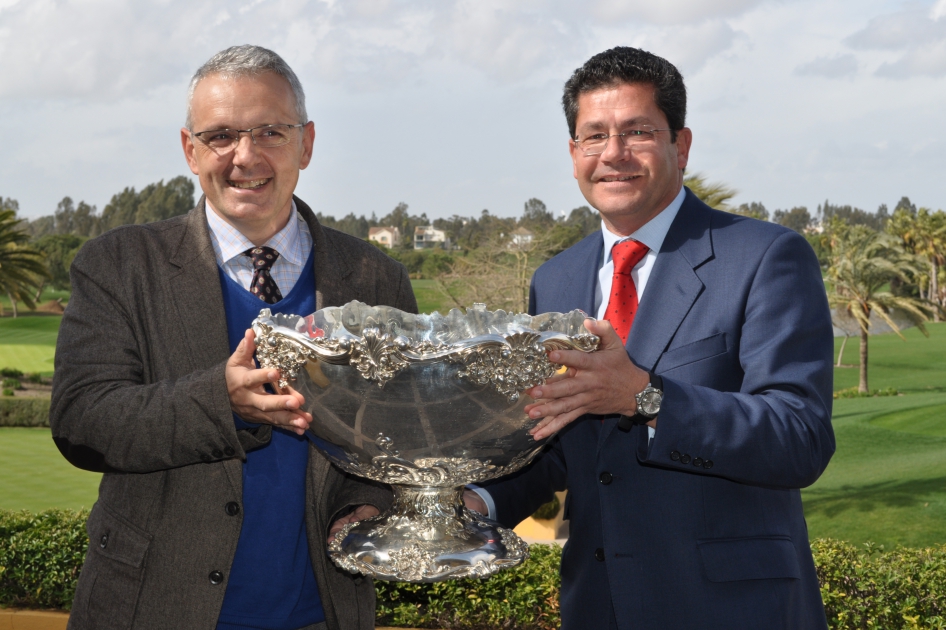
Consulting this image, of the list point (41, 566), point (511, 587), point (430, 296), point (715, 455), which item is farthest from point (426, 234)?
point (715, 455)

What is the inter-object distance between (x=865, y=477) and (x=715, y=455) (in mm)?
11267

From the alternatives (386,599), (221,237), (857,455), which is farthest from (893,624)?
(857,455)

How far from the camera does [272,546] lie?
6.53ft

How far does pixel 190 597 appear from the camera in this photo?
1.90 metres

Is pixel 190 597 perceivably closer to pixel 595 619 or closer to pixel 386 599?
pixel 595 619

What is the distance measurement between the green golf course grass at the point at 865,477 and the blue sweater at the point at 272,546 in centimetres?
821

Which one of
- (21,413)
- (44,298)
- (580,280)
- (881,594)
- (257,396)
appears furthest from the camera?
(44,298)

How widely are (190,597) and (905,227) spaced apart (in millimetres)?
28495

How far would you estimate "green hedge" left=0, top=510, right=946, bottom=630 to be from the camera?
404 centimetres

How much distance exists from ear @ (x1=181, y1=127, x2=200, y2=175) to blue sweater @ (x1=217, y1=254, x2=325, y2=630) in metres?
0.29

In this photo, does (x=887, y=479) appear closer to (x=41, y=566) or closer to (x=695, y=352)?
(x=41, y=566)

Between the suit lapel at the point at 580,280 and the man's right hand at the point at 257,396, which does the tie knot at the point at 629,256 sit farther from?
the man's right hand at the point at 257,396

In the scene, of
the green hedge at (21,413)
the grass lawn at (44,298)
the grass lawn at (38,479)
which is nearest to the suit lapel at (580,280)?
the grass lawn at (38,479)

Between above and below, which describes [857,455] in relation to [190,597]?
below
